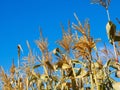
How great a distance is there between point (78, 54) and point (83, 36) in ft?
1.13

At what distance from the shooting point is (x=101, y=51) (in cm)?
425

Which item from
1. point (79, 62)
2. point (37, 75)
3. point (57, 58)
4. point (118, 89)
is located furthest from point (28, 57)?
point (118, 89)

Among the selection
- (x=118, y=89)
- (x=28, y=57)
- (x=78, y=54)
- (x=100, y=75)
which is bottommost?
(x=118, y=89)

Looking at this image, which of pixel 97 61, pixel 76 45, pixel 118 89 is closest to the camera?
pixel 118 89

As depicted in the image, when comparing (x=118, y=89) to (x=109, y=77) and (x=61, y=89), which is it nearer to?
(x=109, y=77)

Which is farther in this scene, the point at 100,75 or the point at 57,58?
the point at 57,58

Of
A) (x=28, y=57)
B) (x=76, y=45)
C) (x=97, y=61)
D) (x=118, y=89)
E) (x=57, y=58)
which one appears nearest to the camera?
(x=118, y=89)

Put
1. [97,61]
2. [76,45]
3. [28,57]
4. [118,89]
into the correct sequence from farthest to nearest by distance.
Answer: [28,57], [97,61], [76,45], [118,89]

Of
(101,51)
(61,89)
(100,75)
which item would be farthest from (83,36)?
(61,89)

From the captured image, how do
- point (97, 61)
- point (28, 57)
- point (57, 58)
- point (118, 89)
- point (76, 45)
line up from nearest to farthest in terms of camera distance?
point (118, 89)
point (76, 45)
point (97, 61)
point (57, 58)
point (28, 57)

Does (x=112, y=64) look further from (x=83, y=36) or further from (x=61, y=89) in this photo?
(x=61, y=89)

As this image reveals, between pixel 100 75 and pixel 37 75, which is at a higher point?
pixel 37 75

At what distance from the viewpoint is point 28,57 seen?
5086 millimetres

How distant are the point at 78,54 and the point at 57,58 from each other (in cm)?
63
